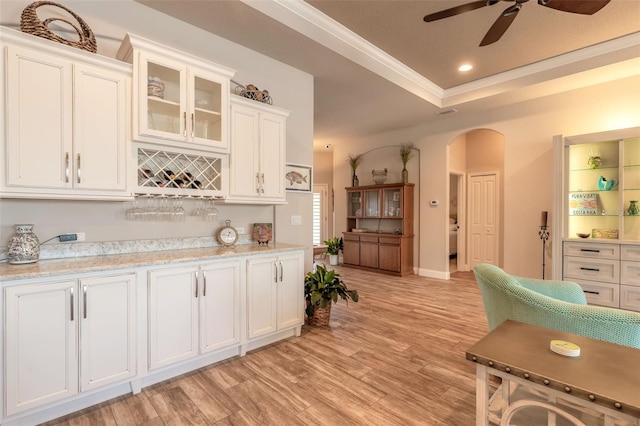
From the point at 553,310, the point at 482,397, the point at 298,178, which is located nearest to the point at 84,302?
the point at 482,397

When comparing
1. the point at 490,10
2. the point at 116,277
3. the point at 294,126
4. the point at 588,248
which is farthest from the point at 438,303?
the point at 116,277

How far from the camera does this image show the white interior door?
6.37m

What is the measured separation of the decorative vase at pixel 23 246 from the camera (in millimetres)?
1952

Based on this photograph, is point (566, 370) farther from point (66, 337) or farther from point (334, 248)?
point (334, 248)

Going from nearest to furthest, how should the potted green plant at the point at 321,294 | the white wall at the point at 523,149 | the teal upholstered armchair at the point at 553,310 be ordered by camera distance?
the teal upholstered armchair at the point at 553,310
the potted green plant at the point at 321,294
the white wall at the point at 523,149

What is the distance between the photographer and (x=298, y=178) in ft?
12.3

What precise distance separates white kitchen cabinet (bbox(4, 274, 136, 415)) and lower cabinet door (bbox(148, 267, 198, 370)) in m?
0.13

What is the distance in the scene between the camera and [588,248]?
3912 mm

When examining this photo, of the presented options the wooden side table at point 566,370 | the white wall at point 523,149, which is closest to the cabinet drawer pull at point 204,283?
the wooden side table at point 566,370

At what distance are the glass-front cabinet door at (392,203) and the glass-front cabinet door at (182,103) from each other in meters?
4.35

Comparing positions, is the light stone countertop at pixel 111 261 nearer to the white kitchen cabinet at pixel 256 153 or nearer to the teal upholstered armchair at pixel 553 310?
the white kitchen cabinet at pixel 256 153

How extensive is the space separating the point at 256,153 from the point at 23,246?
1.85 meters

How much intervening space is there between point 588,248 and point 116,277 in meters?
5.19

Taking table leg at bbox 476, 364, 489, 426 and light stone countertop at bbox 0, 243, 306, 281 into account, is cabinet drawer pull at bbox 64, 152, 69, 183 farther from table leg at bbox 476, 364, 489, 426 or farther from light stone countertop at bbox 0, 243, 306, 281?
table leg at bbox 476, 364, 489, 426
